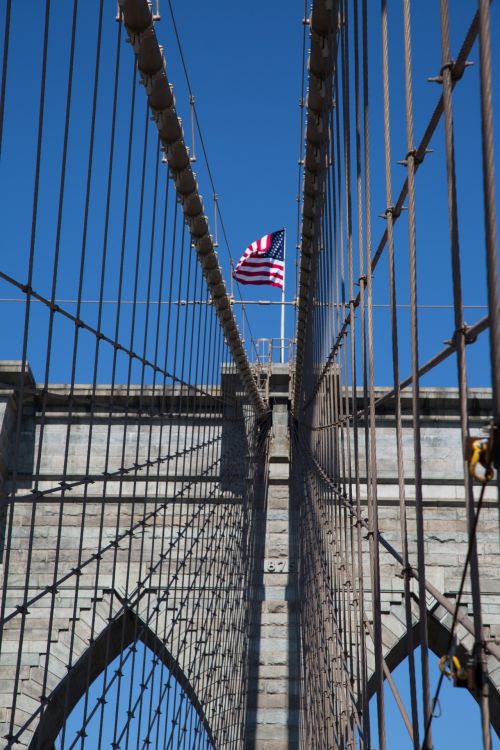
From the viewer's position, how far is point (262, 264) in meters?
14.3

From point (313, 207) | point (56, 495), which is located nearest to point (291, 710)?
point (56, 495)

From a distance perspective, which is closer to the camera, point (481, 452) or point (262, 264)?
point (481, 452)

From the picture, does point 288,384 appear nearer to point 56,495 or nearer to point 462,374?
point 56,495

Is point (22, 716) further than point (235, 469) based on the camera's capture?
No

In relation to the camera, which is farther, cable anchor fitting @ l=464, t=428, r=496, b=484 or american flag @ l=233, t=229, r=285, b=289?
american flag @ l=233, t=229, r=285, b=289

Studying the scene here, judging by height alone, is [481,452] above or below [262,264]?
below

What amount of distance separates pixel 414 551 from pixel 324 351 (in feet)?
18.3

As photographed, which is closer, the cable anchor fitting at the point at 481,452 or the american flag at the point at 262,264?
the cable anchor fitting at the point at 481,452

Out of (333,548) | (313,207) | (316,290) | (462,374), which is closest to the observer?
(462,374)

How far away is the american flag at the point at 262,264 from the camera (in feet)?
46.7

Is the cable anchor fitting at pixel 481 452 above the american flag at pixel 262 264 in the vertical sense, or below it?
below

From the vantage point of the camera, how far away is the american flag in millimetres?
14234

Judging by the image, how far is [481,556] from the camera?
12.6 metres

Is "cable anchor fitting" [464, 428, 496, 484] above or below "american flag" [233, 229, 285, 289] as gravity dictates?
below
